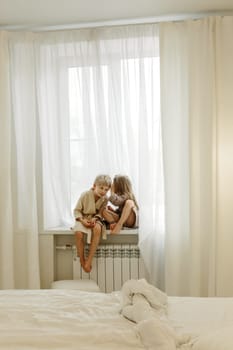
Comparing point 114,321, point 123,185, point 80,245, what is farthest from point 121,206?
point 114,321

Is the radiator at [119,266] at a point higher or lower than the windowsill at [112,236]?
lower

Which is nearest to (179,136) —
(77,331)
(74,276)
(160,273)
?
(160,273)

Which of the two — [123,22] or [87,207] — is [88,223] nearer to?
[87,207]

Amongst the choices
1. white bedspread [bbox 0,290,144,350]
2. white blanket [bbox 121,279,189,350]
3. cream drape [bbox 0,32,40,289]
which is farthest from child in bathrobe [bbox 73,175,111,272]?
white blanket [bbox 121,279,189,350]

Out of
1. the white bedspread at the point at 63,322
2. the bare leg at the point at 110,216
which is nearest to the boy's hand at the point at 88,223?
the bare leg at the point at 110,216

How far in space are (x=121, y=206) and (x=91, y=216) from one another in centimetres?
26

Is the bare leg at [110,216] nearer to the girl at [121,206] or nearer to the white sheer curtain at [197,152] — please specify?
the girl at [121,206]

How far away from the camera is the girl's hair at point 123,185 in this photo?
156 inches

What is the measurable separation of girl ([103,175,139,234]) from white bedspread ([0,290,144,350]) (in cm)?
134

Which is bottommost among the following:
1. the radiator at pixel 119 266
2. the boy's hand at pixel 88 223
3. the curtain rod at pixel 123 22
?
the radiator at pixel 119 266

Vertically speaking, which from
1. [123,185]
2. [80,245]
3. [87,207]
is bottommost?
[80,245]

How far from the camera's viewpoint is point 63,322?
7.22ft

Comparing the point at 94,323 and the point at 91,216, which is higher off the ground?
the point at 91,216

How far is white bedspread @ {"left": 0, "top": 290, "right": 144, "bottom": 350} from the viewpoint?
1.94m
